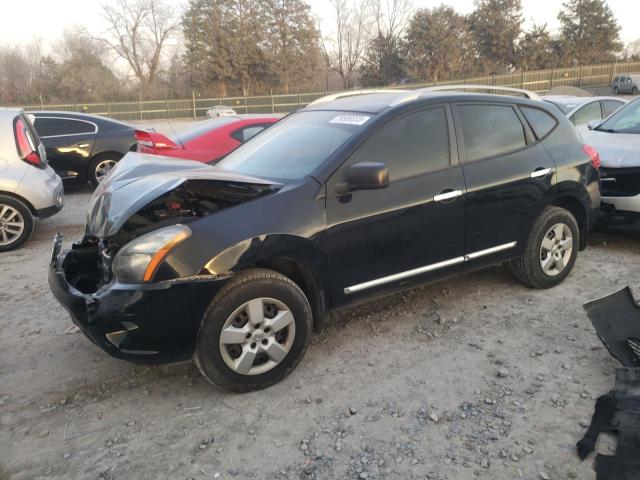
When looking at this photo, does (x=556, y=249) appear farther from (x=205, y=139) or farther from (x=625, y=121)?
(x=205, y=139)

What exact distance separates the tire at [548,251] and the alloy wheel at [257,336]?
7.47ft

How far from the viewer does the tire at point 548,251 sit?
4.23m

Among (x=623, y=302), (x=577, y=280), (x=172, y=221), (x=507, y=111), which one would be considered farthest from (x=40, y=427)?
(x=577, y=280)

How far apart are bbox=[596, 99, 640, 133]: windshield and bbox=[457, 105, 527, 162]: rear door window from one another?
2.74 metres

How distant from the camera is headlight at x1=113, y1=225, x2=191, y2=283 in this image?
2.74 metres

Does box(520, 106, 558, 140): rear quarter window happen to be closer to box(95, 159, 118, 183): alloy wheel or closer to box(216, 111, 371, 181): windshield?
box(216, 111, 371, 181): windshield

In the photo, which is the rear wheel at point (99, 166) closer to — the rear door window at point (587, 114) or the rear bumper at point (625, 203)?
the rear bumper at point (625, 203)

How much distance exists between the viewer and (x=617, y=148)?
557 cm

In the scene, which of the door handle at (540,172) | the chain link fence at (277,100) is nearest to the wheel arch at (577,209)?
the door handle at (540,172)

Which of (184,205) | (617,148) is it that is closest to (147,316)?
(184,205)

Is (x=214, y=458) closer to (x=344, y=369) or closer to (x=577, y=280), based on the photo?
(x=344, y=369)

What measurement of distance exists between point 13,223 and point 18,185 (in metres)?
0.47

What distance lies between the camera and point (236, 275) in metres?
2.91

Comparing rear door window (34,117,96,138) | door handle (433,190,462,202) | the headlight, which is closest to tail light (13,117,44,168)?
rear door window (34,117,96,138)
